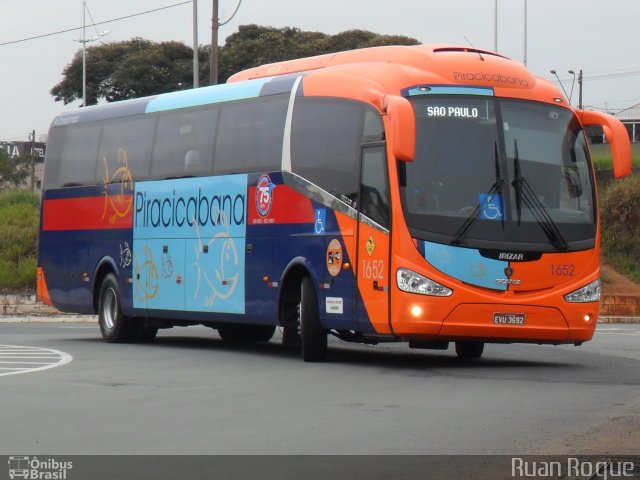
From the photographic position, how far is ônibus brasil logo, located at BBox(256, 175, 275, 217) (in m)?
19.4

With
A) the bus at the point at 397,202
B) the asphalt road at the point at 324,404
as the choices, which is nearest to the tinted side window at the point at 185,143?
the bus at the point at 397,202

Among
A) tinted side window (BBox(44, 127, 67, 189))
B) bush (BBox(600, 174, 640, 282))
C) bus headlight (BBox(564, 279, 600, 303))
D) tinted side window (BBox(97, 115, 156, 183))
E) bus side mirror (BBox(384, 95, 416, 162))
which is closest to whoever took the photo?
bus side mirror (BBox(384, 95, 416, 162))

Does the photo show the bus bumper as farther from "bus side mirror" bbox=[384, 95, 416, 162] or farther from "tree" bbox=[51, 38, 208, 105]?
"tree" bbox=[51, 38, 208, 105]

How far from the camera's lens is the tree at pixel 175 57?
3118 inches

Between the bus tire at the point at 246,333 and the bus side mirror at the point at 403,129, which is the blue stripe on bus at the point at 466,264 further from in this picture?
the bus tire at the point at 246,333

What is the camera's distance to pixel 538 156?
57.4 feet

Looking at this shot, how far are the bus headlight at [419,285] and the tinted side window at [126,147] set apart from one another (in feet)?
23.9

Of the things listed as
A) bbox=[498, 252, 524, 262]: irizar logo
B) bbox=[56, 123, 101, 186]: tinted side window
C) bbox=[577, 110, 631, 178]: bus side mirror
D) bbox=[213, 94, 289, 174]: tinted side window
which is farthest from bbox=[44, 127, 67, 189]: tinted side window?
bbox=[498, 252, 524, 262]: irizar logo

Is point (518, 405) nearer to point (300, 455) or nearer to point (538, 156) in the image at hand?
point (300, 455)

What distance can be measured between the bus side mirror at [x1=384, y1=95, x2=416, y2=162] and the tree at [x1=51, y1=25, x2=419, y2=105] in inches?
2407

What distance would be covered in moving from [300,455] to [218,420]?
2089 millimetres

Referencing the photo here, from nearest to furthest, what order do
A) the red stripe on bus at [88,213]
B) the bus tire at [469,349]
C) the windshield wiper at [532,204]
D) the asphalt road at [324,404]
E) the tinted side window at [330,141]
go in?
1. the asphalt road at [324,404]
2. the windshield wiper at [532,204]
3. the tinted side window at [330,141]
4. the bus tire at [469,349]
5. the red stripe on bus at [88,213]

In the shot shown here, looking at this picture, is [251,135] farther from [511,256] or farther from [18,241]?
[18,241]

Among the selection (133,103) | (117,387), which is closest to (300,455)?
(117,387)
